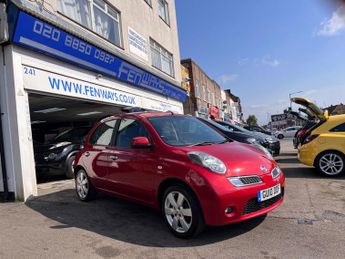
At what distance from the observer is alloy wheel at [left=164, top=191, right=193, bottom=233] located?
420 centimetres

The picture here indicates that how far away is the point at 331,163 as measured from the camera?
809cm

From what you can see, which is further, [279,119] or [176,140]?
[279,119]

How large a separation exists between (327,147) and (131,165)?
17.3ft

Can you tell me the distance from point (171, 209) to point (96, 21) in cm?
943

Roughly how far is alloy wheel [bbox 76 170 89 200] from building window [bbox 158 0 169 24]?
14.6 meters

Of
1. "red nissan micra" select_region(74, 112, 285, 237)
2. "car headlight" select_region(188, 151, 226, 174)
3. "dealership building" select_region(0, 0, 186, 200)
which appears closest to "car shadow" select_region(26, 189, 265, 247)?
"red nissan micra" select_region(74, 112, 285, 237)

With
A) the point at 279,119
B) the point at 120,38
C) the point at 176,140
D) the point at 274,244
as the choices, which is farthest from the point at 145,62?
the point at 279,119

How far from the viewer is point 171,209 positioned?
174 inches

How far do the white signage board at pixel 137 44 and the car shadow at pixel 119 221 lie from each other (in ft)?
28.7

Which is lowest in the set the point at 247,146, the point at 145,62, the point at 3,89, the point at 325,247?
the point at 325,247

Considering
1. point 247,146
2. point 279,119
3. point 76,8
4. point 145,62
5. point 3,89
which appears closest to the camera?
point 247,146

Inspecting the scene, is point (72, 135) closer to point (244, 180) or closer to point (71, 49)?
point (71, 49)

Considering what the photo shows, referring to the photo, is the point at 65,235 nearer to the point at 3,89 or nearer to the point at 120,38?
the point at 3,89

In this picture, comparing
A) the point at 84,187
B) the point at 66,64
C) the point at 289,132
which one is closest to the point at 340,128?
the point at 84,187
